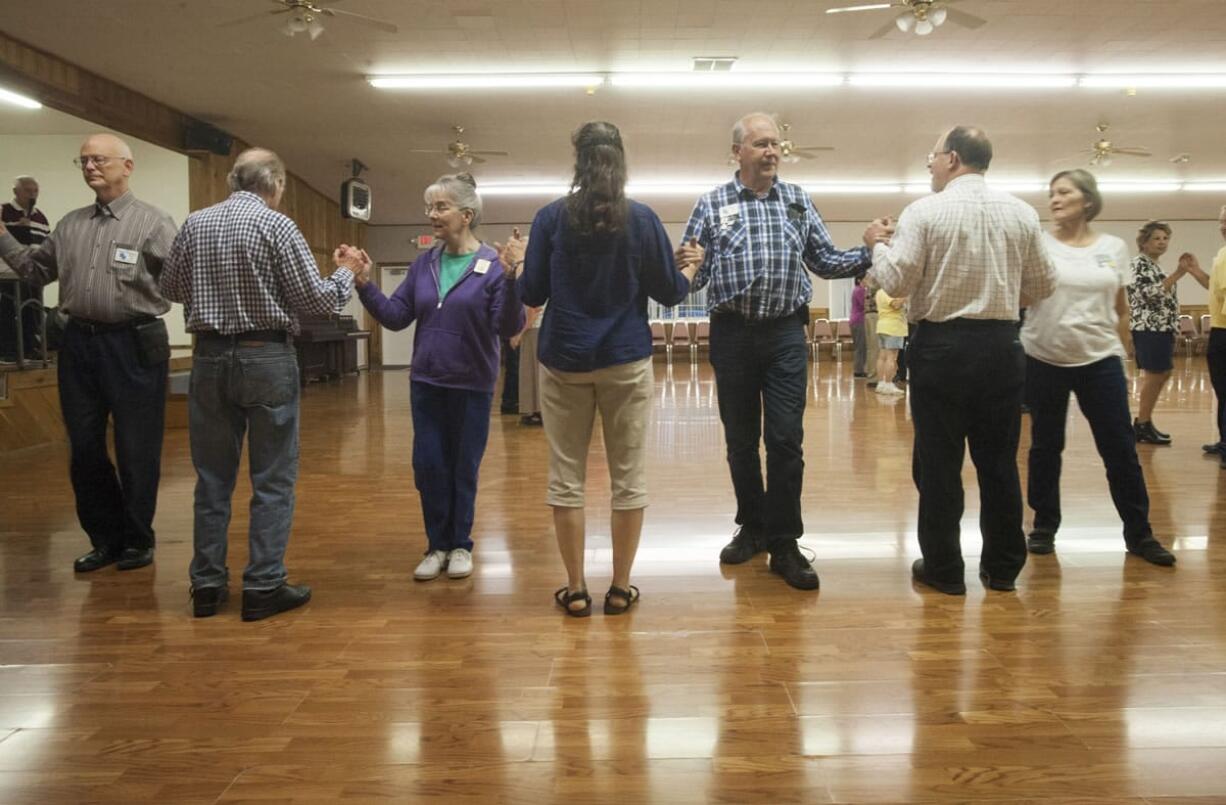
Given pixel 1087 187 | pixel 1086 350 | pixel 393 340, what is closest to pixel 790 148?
pixel 1087 187

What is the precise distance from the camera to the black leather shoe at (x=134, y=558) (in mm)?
2855

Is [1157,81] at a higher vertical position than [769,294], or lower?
higher

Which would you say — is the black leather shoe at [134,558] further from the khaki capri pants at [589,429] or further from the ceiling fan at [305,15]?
the ceiling fan at [305,15]

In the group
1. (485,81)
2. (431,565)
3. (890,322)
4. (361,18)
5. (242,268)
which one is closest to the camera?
(242,268)

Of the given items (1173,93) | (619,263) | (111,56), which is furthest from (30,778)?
(1173,93)

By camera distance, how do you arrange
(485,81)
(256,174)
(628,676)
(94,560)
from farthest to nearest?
(485,81) < (94,560) < (256,174) < (628,676)

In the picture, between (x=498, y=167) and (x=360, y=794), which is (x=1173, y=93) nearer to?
(x=498, y=167)

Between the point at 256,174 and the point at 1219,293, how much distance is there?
16.3 feet

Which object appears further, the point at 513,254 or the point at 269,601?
the point at 513,254

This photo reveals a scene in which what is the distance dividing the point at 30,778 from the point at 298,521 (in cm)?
205

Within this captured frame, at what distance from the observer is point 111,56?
291 inches

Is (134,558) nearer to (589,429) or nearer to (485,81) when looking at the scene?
(589,429)

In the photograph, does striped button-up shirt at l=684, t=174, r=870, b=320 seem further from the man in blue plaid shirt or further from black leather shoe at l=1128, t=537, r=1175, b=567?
black leather shoe at l=1128, t=537, r=1175, b=567

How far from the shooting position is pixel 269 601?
2389 mm
